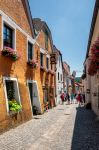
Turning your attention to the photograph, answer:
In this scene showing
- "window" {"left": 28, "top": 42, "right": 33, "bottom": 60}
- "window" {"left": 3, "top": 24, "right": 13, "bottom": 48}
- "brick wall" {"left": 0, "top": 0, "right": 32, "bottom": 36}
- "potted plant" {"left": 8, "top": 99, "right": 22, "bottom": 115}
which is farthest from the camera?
"window" {"left": 28, "top": 42, "right": 33, "bottom": 60}

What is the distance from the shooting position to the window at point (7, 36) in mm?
15570

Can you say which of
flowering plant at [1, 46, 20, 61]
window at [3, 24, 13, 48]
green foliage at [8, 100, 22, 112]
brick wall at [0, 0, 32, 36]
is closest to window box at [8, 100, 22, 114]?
green foliage at [8, 100, 22, 112]

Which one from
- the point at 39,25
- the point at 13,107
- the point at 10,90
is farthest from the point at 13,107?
the point at 39,25

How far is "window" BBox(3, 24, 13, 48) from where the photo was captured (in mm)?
15570

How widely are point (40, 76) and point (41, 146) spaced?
45.8 ft

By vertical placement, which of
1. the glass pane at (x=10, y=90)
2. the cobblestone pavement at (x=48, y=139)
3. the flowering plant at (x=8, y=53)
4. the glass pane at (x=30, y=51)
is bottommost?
the cobblestone pavement at (x=48, y=139)

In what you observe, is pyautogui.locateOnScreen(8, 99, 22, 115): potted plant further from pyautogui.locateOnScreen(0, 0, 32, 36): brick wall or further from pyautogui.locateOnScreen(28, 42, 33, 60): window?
pyautogui.locateOnScreen(28, 42, 33, 60): window

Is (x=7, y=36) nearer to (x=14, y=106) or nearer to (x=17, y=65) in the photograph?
(x=17, y=65)

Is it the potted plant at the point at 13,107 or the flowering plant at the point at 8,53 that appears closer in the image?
the flowering plant at the point at 8,53

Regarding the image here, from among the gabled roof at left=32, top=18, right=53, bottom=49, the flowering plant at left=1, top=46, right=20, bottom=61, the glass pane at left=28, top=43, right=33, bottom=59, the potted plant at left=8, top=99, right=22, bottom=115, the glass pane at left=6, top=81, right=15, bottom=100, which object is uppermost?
the gabled roof at left=32, top=18, right=53, bottom=49

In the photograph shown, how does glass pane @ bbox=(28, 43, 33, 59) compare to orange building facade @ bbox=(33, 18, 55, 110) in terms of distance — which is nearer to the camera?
glass pane @ bbox=(28, 43, 33, 59)

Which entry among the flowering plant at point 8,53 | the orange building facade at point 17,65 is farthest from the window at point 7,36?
the flowering plant at point 8,53

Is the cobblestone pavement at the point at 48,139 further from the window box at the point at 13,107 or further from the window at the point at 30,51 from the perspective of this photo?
the window at the point at 30,51

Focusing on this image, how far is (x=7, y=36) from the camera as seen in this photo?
15938 mm
